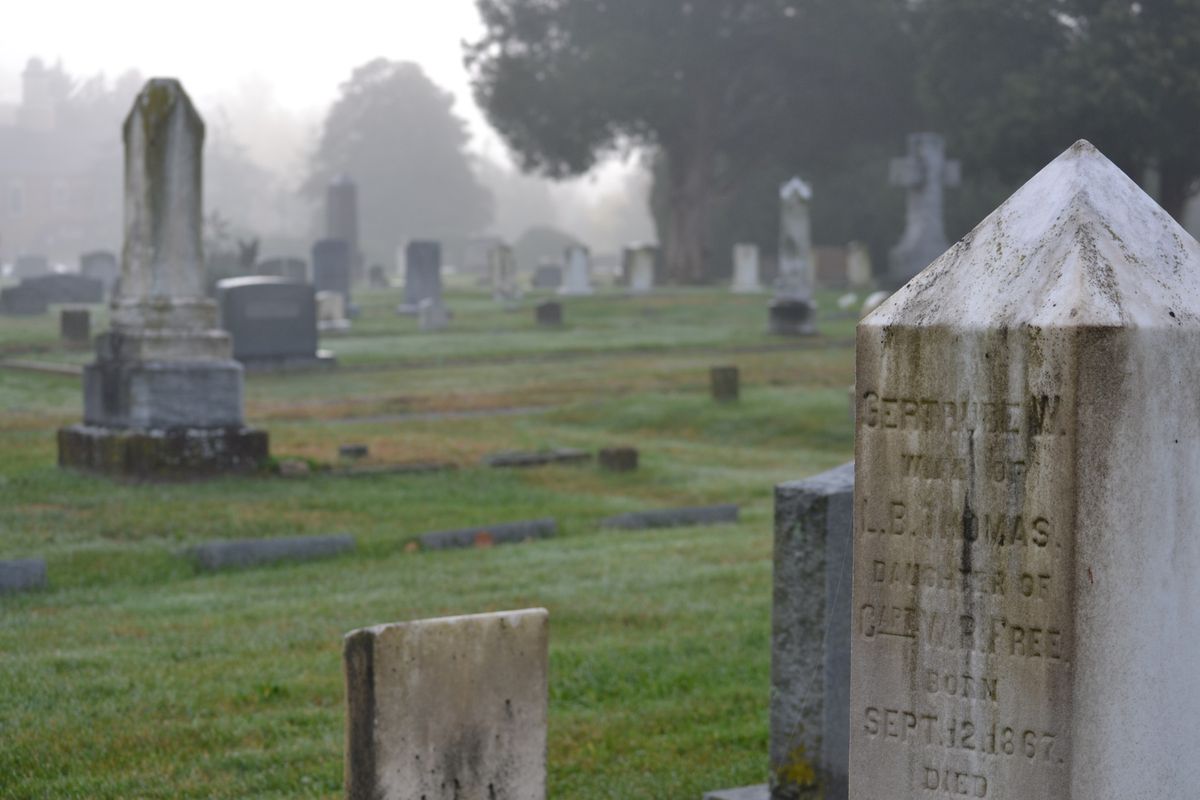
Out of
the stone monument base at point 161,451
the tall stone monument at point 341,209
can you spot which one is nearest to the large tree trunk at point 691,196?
the tall stone monument at point 341,209

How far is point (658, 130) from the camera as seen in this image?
4853 cm

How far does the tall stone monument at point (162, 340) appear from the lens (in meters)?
13.5

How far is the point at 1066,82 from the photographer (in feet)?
124

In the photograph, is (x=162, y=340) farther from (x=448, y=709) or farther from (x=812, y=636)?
(x=448, y=709)

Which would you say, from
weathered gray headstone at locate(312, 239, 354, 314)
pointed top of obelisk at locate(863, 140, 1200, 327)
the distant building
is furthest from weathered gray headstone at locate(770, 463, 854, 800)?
the distant building

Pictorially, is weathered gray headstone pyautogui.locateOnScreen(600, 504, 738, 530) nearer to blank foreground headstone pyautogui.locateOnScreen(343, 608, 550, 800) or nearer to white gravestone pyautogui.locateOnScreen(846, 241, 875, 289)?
blank foreground headstone pyautogui.locateOnScreen(343, 608, 550, 800)

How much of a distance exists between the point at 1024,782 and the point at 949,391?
0.85 metres

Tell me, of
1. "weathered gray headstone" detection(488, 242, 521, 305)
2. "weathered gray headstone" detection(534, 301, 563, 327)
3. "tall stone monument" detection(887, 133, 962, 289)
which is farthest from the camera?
"weathered gray headstone" detection(488, 242, 521, 305)

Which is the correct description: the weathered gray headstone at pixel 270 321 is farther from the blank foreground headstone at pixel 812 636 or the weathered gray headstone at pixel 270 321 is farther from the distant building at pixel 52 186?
the distant building at pixel 52 186

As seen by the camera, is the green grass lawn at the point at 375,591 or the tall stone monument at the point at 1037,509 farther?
the green grass lawn at the point at 375,591

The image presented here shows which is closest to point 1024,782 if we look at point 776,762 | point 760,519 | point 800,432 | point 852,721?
point 852,721

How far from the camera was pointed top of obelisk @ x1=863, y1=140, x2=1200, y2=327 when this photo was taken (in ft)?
11.8

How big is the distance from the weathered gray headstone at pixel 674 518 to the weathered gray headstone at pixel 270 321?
463 inches

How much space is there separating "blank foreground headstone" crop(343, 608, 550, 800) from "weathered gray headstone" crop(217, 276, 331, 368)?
63.1ft
